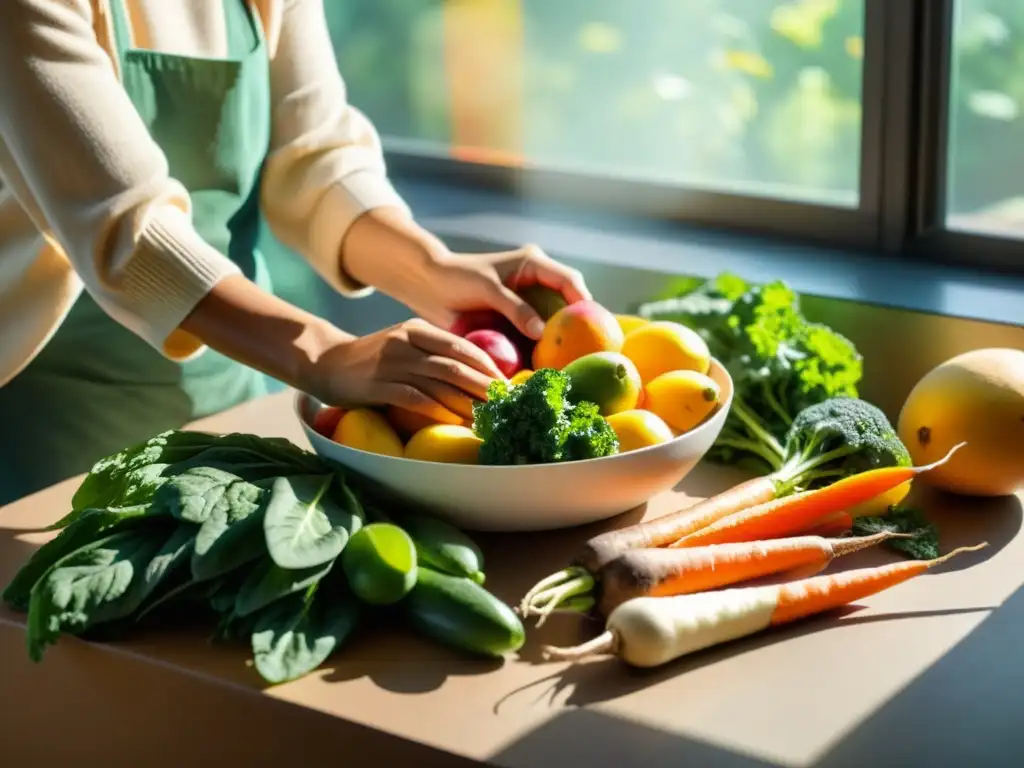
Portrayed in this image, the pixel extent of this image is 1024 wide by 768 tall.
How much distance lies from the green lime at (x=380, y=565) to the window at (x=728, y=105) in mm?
1054

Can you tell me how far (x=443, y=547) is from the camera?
110 centimetres

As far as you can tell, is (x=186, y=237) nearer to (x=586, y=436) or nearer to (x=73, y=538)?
(x=73, y=538)

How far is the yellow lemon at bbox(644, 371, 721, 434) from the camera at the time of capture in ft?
4.09

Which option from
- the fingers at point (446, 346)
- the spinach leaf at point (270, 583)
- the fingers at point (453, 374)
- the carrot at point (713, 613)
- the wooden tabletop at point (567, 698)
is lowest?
the wooden tabletop at point (567, 698)

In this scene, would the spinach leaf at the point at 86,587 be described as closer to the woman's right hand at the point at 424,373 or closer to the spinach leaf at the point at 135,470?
the spinach leaf at the point at 135,470

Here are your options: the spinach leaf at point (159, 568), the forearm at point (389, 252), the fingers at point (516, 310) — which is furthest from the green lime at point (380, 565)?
the forearm at point (389, 252)

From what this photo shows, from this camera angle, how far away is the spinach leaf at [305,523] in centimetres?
103

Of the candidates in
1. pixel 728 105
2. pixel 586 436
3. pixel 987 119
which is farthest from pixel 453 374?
pixel 728 105

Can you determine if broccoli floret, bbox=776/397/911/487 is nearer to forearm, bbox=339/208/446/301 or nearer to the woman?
the woman

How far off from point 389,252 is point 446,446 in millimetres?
412

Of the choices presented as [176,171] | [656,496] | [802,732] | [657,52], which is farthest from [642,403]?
[657,52]

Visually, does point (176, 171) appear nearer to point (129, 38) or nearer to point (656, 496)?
point (129, 38)

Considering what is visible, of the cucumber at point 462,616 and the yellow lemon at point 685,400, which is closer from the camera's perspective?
the cucumber at point 462,616

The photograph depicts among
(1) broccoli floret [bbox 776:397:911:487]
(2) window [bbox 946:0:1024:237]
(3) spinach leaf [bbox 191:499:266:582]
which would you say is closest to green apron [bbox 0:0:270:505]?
(3) spinach leaf [bbox 191:499:266:582]
